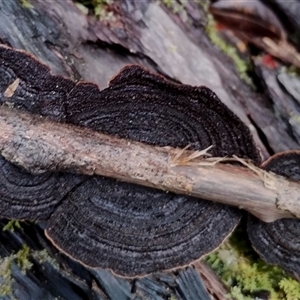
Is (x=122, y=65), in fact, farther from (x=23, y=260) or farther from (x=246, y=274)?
(x=246, y=274)

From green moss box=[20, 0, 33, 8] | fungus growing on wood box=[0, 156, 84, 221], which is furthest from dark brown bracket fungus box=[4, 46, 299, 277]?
green moss box=[20, 0, 33, 8]

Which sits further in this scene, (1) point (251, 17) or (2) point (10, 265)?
(1) point (251, 17)

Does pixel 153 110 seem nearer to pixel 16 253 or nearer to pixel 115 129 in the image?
pixel 115 129

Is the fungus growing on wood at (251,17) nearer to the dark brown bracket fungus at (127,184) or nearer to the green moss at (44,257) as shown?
the dark brown bracket fungus at (127,184)

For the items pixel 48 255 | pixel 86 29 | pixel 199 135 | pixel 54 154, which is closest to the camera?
pixel 54 154

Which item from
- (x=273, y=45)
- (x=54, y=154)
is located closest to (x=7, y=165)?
(x=54, y=154)

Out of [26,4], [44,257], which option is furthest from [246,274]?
[26,4]
